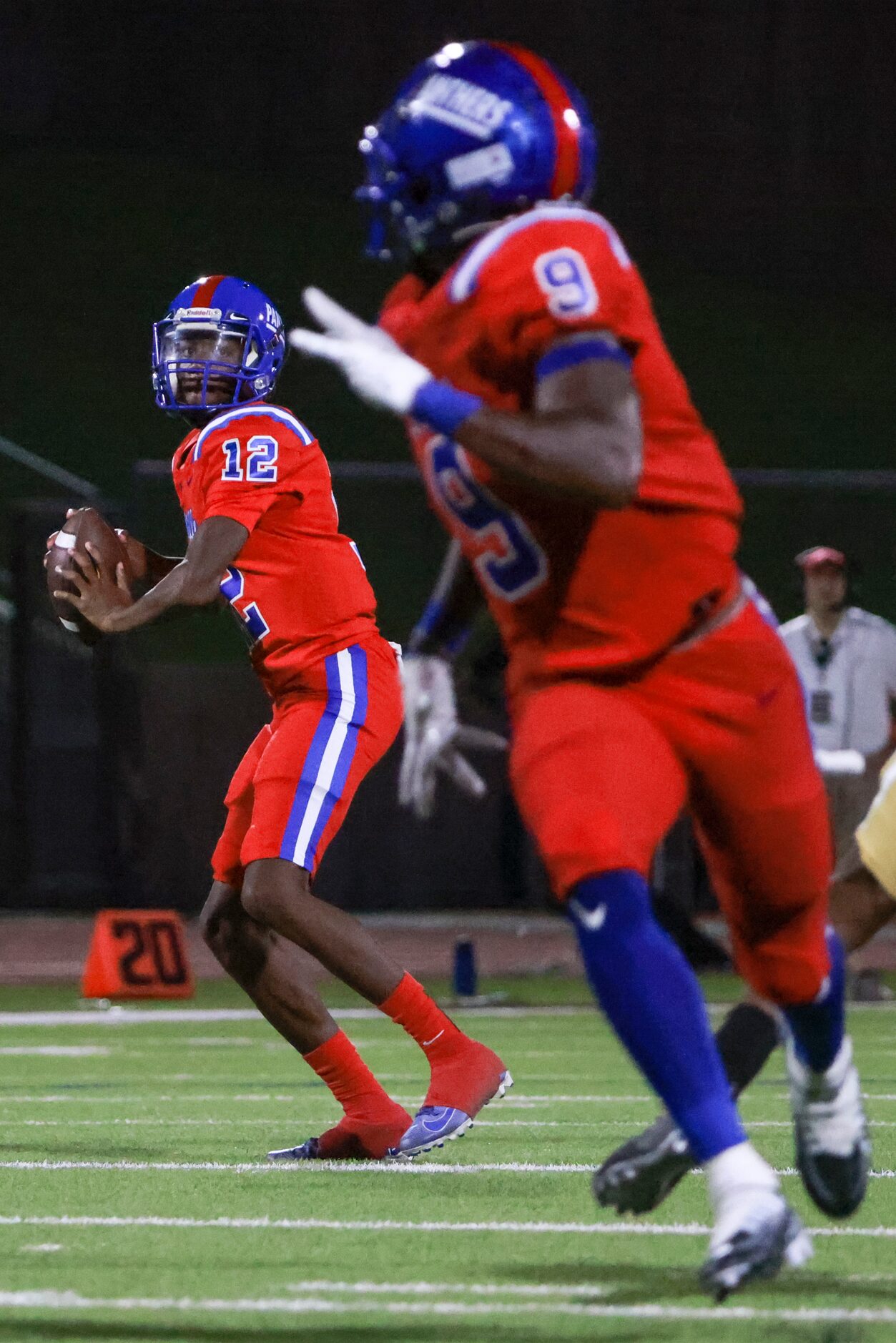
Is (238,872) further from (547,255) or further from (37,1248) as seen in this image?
(547,255)

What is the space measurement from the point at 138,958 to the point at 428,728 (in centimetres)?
774

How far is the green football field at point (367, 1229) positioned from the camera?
357 cm

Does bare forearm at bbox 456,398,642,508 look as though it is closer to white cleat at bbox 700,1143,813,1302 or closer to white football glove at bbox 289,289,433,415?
white football glove at bbox 289,289,433,415

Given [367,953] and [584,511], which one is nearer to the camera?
[584,511]

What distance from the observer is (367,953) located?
19.1ft

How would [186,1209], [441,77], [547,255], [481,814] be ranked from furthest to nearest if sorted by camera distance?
[481,814]
[186,1209]
[441,77]
[547,255]

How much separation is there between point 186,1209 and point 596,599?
1645 mm

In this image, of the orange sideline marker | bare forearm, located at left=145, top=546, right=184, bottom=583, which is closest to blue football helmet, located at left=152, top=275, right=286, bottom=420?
bare forearm, located at left=145, top=546, right=184, bottom=583

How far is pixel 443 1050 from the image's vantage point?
5.90 m

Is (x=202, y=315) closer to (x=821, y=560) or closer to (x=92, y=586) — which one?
(x=92, y=586)

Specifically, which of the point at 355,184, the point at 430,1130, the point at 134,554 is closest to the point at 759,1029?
the point at 430,1130

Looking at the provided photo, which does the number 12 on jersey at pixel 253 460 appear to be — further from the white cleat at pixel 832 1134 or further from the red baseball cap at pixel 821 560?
the red baseball cap at pixel 821 560

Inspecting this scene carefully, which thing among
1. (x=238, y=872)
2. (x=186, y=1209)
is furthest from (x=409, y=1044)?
(x=186, y=1209)

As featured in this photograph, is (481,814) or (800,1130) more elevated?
(800,1130)
